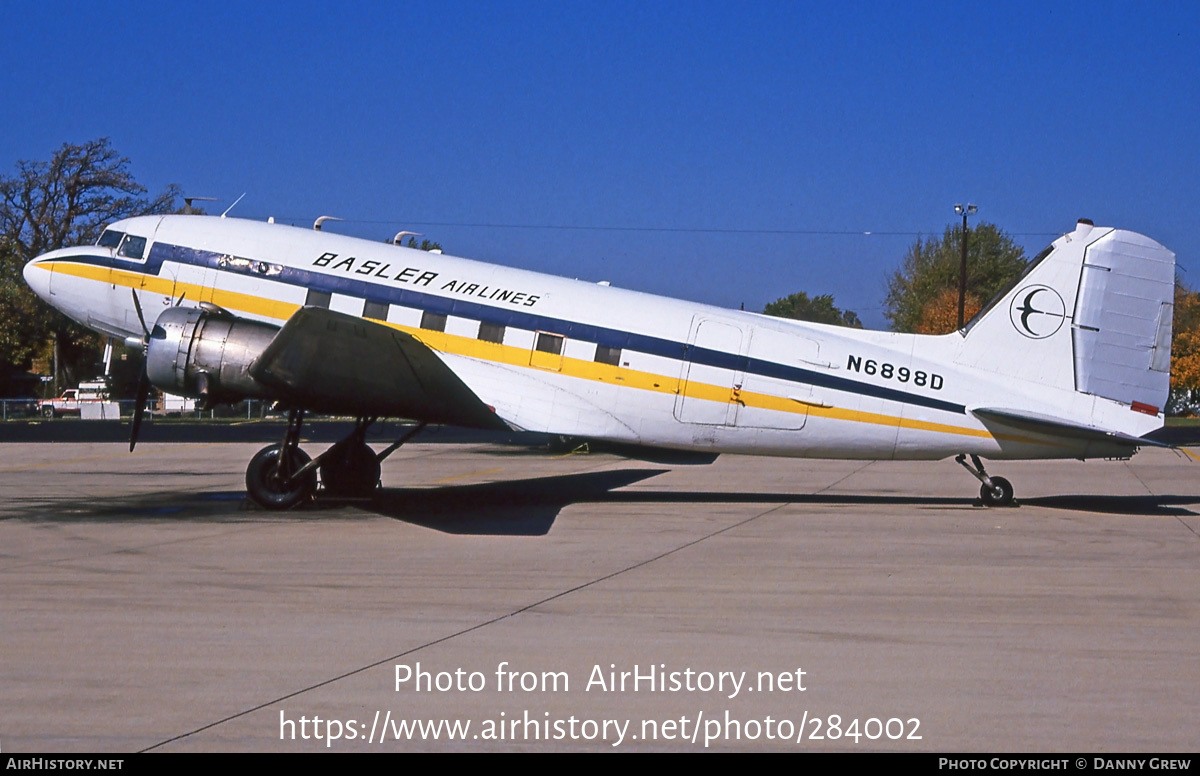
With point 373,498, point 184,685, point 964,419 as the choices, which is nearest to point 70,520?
point 373,498

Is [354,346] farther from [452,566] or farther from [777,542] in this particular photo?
[777,542]

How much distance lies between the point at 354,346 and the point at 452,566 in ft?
11.2

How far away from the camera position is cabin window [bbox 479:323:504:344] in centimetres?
1508

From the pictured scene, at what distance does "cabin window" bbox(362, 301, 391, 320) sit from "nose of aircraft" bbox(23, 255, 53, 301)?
15.7 ft

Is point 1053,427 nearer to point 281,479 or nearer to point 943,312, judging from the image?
point 281,479

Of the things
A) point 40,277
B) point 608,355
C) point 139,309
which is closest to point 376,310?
point 139,309

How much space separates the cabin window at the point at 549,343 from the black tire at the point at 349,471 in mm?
2971

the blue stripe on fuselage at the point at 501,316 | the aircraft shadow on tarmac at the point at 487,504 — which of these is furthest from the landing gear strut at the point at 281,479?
the blue stripe on fuselage at the point at 501,316

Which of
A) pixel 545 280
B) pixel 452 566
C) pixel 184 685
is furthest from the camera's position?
pixel 545 280

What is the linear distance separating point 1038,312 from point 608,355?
5.91 m

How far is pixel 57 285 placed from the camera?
1567 centimetres

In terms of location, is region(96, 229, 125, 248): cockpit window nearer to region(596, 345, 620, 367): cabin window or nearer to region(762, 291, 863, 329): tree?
region(596, 345, 620, 367): cabin window

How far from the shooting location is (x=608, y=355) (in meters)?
15.0
